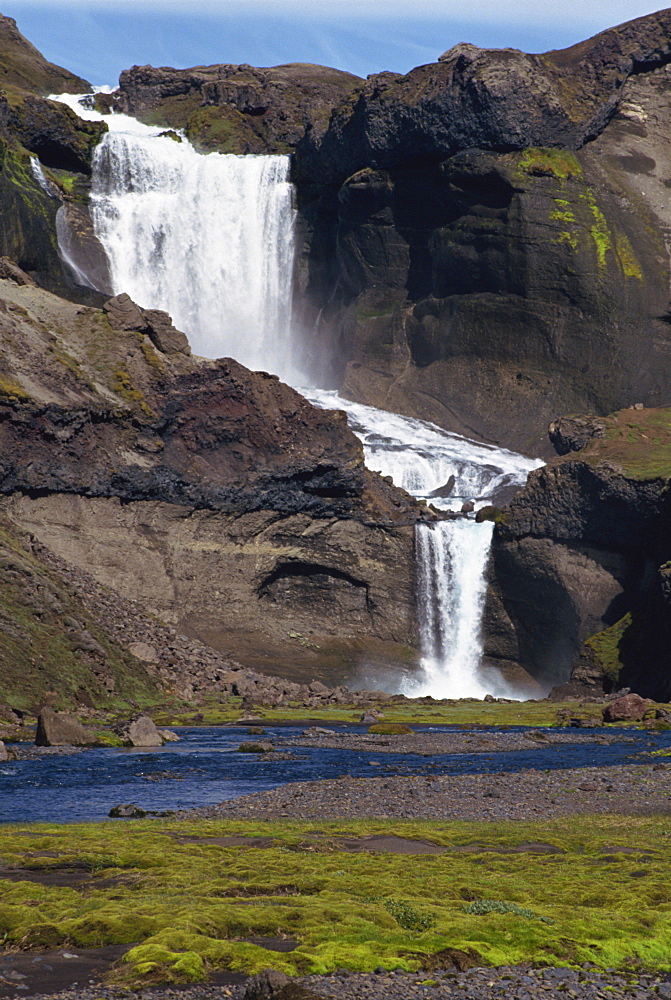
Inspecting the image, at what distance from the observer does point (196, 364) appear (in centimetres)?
10219

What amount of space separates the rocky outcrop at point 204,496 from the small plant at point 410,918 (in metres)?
75.8

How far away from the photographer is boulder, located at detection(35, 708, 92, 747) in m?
47.2

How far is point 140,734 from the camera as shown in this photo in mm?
50969

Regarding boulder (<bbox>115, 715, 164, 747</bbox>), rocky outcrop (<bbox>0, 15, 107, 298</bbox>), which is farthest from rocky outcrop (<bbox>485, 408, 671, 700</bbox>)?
rocky outcrop (<bbox>0, 15, 107, 298</bbox>)

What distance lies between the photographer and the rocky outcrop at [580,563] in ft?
318

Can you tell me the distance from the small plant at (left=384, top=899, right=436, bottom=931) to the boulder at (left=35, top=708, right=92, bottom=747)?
3159cm

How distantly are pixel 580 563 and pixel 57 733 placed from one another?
63959 millimetres

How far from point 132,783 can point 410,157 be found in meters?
122

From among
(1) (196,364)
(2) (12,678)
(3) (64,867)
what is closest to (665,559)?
(1) (196,364)

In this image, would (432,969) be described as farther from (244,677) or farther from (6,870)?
(244,677)

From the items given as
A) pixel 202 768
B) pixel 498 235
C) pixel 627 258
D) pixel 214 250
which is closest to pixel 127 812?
pixel 202 768

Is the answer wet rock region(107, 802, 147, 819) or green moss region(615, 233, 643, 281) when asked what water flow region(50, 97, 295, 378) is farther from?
wet rock region(107, 802, 147, 819)

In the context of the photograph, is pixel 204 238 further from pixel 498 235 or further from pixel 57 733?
pixel 57 733

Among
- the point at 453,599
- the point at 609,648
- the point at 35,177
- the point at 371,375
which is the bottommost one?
the point at 609,648
